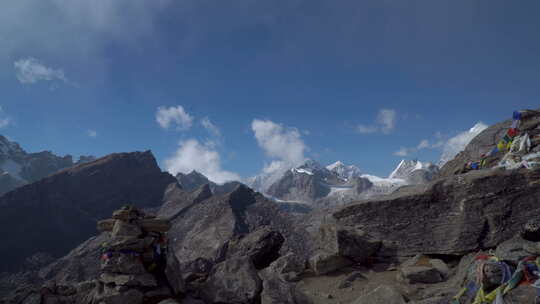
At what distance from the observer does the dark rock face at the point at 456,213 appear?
39.8 ft

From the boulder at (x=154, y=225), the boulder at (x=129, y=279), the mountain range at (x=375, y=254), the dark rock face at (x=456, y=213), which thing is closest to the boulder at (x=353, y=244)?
the mountain range at (x=375, y=254)

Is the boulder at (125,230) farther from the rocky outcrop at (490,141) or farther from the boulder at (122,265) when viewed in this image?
the rocky outcrop at (490,141)

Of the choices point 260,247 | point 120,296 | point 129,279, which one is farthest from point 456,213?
point 120,296

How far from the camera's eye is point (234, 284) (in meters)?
12.2

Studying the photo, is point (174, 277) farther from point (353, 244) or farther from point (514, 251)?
point (514, 251)

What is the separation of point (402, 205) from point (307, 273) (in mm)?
5518

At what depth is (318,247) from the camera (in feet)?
54.9

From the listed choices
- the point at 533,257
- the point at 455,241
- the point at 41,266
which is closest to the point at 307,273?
the point at 455,241

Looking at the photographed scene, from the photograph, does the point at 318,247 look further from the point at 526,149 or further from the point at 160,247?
the point at 526,149

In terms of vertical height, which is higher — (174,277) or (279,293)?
(174,277)

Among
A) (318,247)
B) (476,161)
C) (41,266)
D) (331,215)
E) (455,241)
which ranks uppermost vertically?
(41,266)

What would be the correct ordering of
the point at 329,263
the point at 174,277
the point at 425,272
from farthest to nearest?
the point at 329,263 → the point at 174,277 → the point at 425,272

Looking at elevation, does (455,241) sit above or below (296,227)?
below

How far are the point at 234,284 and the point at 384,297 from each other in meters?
5.57
